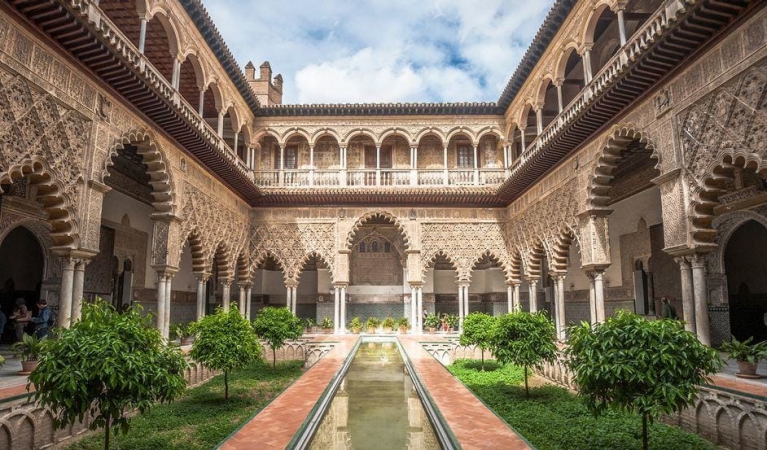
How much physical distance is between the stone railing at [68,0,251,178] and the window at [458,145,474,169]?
31.2 feet

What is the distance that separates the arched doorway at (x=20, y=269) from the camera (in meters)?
11.6

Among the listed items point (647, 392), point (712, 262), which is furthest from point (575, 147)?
point (647, 392)

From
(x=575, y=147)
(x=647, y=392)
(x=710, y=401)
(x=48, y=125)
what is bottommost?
(x=710, y=401)

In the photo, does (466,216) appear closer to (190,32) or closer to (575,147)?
(575,147)

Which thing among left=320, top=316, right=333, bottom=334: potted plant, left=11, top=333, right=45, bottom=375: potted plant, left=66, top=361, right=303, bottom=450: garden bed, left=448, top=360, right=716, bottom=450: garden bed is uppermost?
Result: left=11, top=333, right=45, bottom=375: potted plant

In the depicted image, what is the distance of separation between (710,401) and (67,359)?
23.1 ft

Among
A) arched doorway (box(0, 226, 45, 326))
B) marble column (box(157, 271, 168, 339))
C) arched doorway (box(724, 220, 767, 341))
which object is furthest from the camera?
arched doorway (box(0, 226, 45, 326))

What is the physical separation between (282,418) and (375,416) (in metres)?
1.45

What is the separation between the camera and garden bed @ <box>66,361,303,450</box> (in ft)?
19.0

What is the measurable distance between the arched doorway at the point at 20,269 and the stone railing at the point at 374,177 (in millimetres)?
7032

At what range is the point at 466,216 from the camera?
56.0ft

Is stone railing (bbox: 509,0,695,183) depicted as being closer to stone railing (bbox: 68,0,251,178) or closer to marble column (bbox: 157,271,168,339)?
stone railing (bbox: 68,0,251,178)

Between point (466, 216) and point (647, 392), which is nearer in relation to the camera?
point (647, 392)

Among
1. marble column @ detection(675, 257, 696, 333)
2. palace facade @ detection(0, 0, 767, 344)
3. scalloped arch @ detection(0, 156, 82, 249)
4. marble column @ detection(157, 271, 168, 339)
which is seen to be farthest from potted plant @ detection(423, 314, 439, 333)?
scalloped arch @ detection(0, 156, 82, 249)
